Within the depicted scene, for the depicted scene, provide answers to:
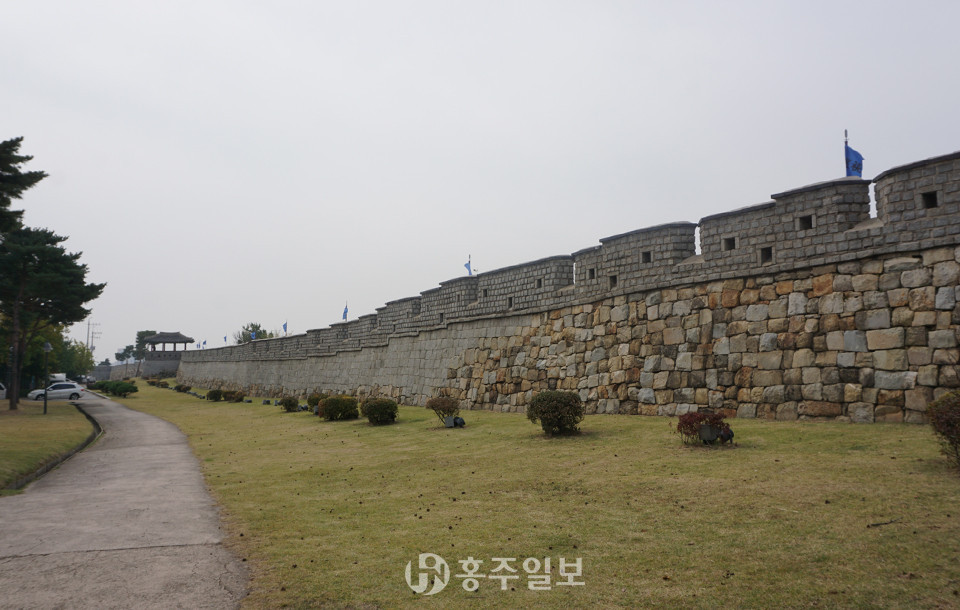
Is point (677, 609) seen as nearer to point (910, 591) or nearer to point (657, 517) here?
point (910, 591)

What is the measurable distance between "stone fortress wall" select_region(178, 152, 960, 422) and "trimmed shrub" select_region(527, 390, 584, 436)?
2711mm

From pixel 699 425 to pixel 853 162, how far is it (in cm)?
726

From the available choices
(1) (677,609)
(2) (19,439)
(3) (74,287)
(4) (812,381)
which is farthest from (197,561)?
(3) (74,287)

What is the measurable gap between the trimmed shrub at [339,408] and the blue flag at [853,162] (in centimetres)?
1722

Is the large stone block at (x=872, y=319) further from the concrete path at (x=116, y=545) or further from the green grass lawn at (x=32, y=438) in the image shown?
the green grass lawn at (x=32, y=438)

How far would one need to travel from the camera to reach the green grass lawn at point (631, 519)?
5262 mm

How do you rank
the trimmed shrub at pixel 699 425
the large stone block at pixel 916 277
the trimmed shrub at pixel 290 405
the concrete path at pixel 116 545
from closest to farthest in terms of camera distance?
the concrete path at pixel 116 545 < the trimmed shrub at pixel 699 425 < the large stone block at pixel 916 277 < the trimmed shrub at pixel 290 405

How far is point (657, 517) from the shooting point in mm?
7344

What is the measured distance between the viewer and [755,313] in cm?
1390

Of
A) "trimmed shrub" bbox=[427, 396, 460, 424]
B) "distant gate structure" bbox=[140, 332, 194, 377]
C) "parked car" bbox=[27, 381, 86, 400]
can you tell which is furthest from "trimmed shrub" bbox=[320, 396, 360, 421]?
"distant gate structure" bbox=[140, 332, 194, 377]

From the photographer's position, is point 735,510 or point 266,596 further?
point 735,510

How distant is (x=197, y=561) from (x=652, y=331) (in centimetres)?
1241
